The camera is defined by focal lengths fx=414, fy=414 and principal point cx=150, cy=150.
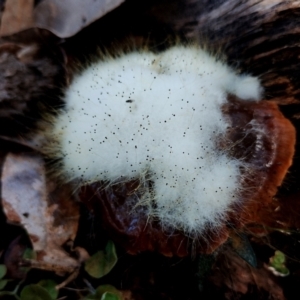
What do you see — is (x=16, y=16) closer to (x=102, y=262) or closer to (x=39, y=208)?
(x=39, y=208)

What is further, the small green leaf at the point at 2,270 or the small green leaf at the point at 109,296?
the small green leaf at the point at 2,270

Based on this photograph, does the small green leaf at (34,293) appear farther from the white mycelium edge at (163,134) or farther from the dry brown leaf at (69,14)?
the dry brown leaf at (69,14)

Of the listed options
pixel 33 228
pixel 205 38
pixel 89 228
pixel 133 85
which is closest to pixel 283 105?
pixel 205 38

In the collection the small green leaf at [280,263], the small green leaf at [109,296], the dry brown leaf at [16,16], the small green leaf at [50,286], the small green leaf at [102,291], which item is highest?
the dry brown leaf at [16,16]

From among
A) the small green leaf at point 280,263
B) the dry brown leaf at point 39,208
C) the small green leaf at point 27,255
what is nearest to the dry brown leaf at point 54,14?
the dry brown leaf at point 39,208

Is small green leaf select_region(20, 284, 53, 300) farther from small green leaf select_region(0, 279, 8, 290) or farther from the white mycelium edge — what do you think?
the white mycelium edge

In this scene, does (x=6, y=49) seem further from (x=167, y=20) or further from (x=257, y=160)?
(x=257, y=160)

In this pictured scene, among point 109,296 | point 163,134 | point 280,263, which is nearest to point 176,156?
point 163,134
